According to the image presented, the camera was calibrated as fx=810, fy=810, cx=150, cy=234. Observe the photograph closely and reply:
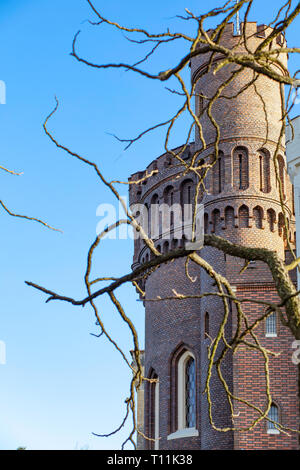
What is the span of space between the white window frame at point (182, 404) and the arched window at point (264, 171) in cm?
526

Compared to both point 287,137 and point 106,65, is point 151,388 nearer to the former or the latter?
point 287,137

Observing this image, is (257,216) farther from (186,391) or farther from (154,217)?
(186,391)

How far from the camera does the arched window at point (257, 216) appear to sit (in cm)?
2223

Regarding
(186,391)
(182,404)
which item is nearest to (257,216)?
(186,391)

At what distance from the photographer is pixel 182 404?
23156 mm

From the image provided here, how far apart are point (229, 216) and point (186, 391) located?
17.2ft

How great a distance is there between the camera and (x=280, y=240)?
22.5 meters

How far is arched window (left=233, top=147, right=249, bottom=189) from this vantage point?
74.2 ft

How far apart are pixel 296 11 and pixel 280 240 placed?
686 inches

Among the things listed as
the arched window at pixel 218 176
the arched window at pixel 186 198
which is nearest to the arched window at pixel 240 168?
the arched window at pixel 218 176

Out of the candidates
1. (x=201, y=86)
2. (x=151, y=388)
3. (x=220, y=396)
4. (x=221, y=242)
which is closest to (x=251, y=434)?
(x=220, y=396)

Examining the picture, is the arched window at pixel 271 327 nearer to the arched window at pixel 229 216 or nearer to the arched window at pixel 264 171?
the arched window at pixel 229 216
